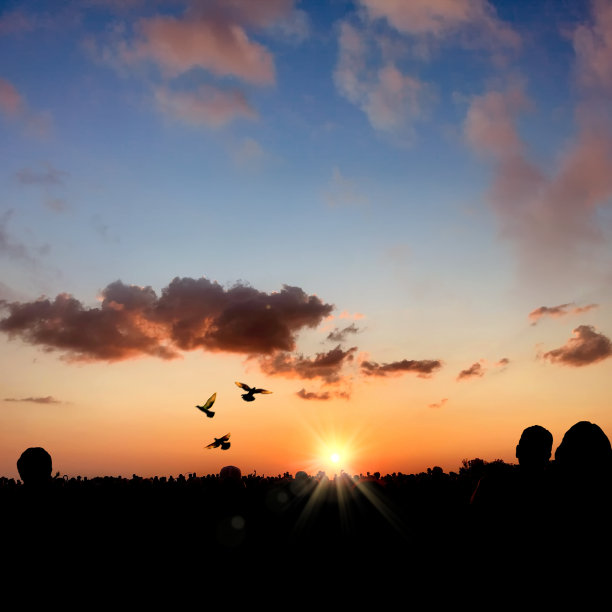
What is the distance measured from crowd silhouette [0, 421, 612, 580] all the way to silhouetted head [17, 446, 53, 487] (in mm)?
28

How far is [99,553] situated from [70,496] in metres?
2.04

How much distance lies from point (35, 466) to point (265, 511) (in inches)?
233

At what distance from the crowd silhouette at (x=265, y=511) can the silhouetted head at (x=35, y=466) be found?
0.09ft

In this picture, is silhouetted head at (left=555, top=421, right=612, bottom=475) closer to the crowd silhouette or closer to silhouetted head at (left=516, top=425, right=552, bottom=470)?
the crowd silhouette

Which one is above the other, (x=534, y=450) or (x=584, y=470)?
(x=534, y=450)

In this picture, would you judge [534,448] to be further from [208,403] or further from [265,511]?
[208,403]

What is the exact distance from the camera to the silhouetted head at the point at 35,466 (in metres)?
12.9

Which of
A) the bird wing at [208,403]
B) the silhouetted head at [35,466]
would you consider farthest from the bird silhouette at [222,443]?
the silhouetted head at [35,466]

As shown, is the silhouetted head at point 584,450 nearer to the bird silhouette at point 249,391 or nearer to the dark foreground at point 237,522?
the dark foreground at point 237,522

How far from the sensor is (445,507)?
14.2 m

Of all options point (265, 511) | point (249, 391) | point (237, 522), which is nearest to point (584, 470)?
point (237, 522)

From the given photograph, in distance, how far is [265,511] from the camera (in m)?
14.0

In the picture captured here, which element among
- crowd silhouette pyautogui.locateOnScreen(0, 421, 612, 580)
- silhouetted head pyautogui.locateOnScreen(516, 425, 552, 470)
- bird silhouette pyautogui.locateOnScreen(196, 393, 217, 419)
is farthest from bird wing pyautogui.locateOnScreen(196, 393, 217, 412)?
silhouetted head pyautogui.locateOnScreen(516, 425, 552, 470)

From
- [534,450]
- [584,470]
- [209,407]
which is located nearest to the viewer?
[584,470]
